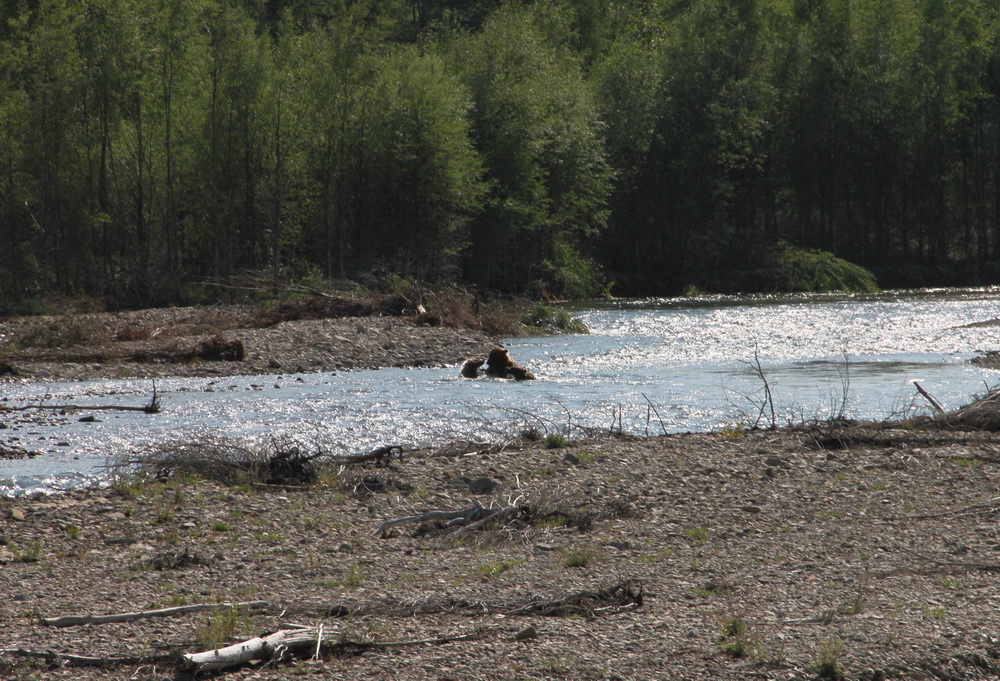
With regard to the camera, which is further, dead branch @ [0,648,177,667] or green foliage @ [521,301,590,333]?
green foliage @ [521,301,590,333]

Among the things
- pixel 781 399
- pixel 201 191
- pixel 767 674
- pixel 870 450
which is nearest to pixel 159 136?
pixel 201 191

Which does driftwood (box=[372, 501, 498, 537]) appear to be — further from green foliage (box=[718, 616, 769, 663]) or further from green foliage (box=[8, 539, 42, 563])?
green foliage (box=[718, 616, 769, 663])

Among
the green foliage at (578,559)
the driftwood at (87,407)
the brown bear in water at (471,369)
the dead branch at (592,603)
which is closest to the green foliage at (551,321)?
the brown bear in water at (471,369)

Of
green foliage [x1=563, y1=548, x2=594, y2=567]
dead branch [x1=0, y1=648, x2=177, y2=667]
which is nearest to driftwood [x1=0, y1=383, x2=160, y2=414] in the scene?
green foliage [x1=563, y1=548, x2=594, y2=567]

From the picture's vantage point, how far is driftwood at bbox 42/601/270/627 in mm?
6941

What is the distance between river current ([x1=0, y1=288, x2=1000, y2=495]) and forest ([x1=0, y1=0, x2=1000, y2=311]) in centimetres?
1720

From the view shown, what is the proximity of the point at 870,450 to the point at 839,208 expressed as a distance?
2203 inches

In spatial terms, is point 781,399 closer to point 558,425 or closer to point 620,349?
point 558,425

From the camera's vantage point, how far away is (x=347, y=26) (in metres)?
45.6

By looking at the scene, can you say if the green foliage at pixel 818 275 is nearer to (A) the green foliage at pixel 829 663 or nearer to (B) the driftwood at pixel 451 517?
(B) the driftwood at pixel 451 517

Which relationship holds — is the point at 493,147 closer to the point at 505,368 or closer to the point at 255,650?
the point at 505,368

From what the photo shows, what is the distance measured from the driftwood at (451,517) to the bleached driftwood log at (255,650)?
3.11 meters

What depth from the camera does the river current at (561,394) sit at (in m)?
15.7

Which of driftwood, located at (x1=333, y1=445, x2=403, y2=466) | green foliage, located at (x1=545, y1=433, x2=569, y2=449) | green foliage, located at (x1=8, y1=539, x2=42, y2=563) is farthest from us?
green foliage, located at (x1=545, y1=433, x2=569, y2=449)
